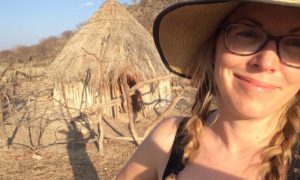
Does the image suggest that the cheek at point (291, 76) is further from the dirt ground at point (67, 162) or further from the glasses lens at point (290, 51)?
the dirt ground at point (67, 162)

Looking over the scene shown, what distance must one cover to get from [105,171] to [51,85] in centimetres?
482

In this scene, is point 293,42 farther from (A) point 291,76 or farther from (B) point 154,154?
(B) point 154,154

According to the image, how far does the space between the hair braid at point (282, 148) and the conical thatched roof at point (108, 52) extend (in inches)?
298

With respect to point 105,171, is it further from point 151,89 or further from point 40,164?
point 151,89

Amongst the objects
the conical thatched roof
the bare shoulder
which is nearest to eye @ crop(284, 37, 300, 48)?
the bare shoulder

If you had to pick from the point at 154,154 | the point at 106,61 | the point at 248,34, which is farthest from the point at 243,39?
the point at 106,61

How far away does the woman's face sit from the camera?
95 cm

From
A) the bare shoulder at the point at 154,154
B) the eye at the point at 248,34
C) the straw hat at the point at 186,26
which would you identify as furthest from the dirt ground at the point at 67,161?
the eye at the point at 248,34

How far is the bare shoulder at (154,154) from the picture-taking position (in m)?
1.25

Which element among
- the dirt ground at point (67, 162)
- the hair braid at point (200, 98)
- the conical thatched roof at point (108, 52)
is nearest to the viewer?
the hair braid at point (200, 98)

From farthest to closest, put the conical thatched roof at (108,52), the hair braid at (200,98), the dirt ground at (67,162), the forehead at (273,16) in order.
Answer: the conical thatched roof at (108,52)
the dirt ground at (67,162)
the hair braid at (200,98)
the forehead at (273,16)

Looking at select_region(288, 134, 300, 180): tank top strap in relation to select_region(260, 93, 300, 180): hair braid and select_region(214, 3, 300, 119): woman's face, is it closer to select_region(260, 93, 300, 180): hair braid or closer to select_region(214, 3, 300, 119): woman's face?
select_region(260, 93, 300, 180): hair braid

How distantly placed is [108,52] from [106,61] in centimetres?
23

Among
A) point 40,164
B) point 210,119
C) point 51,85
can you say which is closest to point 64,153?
point 40,164
